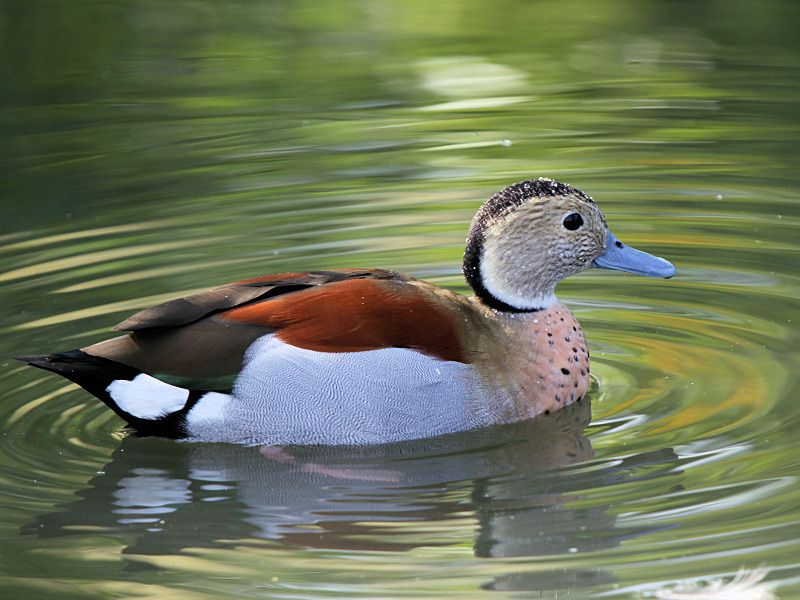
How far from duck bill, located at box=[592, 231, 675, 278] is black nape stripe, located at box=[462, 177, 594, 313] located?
33cm

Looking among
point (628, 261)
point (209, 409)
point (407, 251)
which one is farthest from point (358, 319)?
point (407, 251)

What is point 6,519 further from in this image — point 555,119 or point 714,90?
point 714,90

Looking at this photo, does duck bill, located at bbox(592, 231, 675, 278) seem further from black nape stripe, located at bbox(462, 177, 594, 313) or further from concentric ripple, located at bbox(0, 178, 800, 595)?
concentric ripple, located at bbox(0, 178, 800, 595)

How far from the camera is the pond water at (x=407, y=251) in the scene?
6281 millimetres

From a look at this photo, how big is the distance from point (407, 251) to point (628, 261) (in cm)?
227

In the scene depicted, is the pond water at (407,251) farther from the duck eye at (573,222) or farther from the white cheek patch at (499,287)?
the duck eye at (573,222)

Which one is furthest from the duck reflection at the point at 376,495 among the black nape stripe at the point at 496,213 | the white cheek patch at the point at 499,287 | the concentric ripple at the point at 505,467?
the black nape stripe at the point at 496,213

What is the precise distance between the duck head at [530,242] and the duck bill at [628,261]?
0.04 metres

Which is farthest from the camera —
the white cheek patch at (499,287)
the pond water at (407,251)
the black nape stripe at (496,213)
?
the white cheek patch at (499,287)

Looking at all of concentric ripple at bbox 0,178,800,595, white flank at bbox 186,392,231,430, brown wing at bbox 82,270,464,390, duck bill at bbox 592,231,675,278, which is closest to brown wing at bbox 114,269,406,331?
brown wing at bbox 82,270,464,390

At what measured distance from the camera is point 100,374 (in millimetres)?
Answer: 7645

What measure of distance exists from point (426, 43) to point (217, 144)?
337 centimetres

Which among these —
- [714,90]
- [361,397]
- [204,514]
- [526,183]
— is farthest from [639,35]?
[204,514]

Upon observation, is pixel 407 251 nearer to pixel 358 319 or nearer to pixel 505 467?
pixel 358 319
